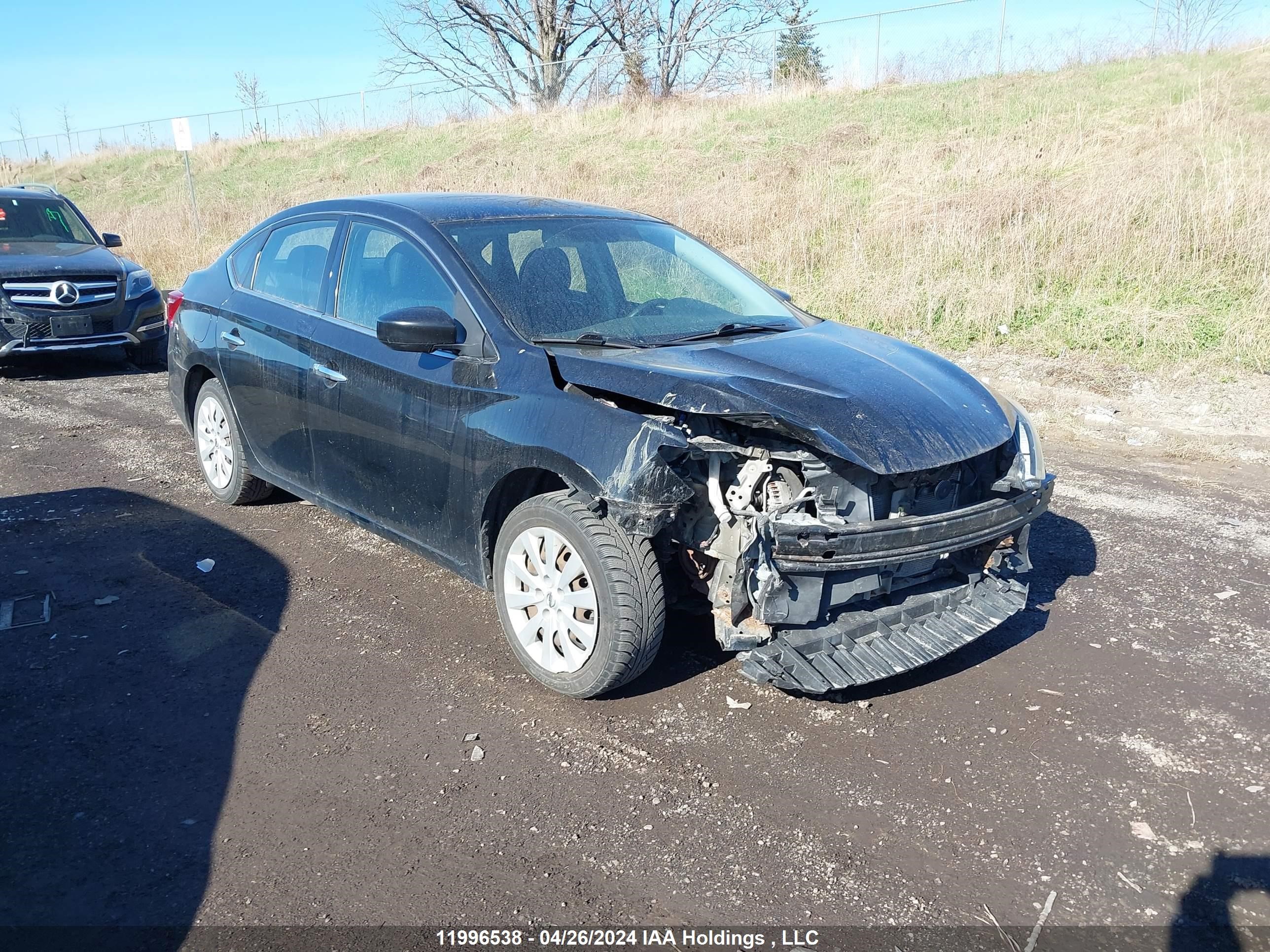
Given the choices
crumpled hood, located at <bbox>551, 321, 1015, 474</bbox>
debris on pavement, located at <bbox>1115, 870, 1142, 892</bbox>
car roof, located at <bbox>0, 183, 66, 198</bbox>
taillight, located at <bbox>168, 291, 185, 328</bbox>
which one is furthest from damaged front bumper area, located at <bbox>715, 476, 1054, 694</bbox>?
car roof, located at <bbox>0, 183, 66, 198</bbox>

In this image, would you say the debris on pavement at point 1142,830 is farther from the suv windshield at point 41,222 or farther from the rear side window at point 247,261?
the suv windshield at point 41,222

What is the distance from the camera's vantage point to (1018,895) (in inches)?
103

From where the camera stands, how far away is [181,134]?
51.1 ft

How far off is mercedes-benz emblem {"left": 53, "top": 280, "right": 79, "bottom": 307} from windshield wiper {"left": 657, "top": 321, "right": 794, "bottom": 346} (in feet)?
26.9

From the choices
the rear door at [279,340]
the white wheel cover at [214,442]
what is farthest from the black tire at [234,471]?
the rear door at [279,340]

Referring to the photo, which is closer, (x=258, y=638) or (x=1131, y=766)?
(x=1131, y=766)

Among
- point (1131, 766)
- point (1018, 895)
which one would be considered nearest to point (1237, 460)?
point (1131, 766)

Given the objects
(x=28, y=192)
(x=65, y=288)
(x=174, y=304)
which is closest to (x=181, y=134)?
(x=28, y=192)

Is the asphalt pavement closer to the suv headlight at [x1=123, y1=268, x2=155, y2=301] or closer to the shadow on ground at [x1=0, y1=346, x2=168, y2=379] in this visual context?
the suv headlight at [x1=123, y1=268, x2=155, y2=301]

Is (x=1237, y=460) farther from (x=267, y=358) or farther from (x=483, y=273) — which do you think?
(x=267, y=358)

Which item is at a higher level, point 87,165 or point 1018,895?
point 87,165

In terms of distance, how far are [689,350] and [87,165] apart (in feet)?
151

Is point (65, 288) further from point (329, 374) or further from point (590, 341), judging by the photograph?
point (590, 341)

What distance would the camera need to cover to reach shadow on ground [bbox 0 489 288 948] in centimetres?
264
